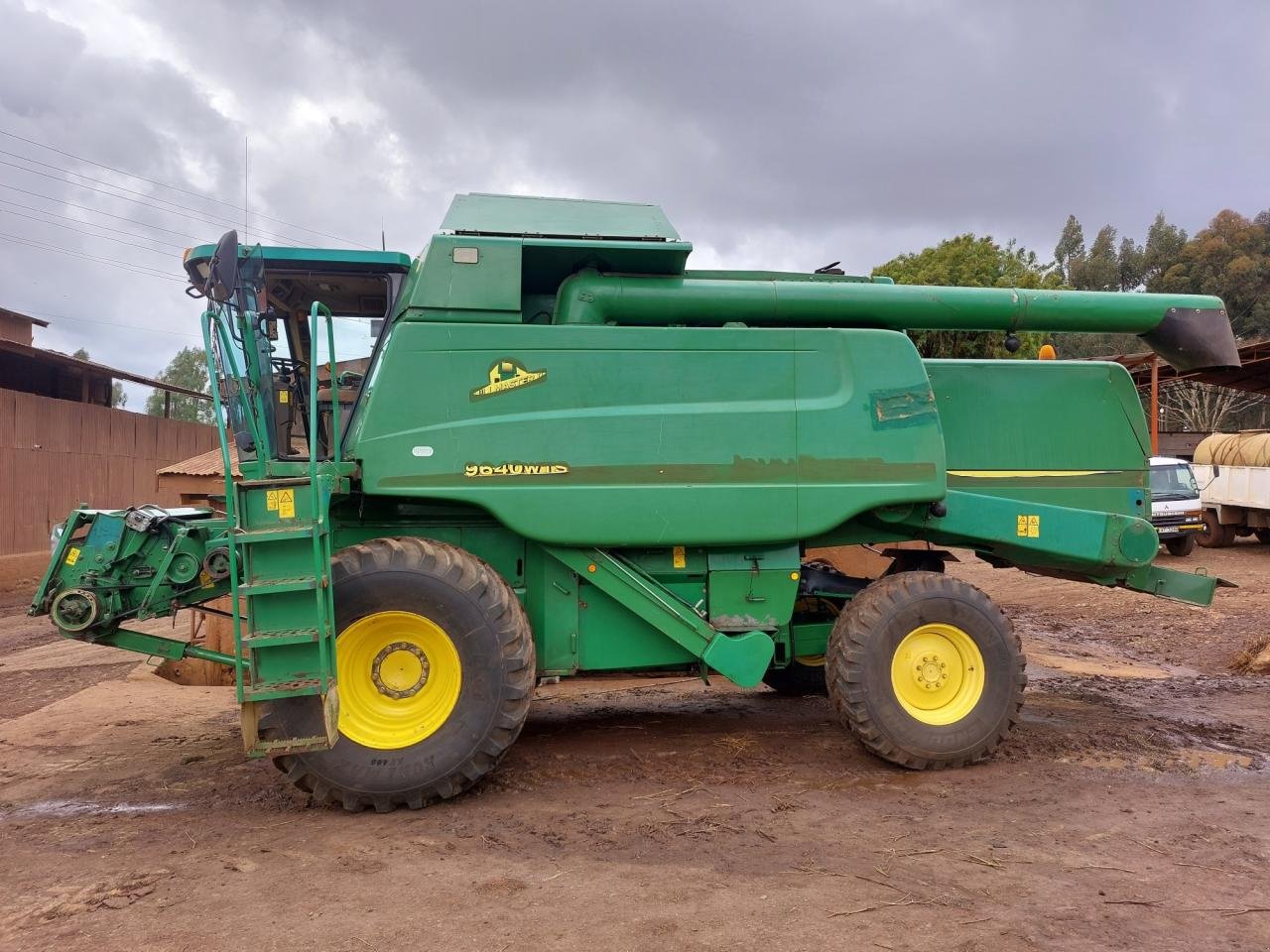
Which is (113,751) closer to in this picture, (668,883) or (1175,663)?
(668,883)

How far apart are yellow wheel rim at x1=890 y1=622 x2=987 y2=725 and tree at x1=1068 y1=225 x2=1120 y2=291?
49.1 metres

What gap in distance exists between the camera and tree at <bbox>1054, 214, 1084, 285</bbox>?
170 feet

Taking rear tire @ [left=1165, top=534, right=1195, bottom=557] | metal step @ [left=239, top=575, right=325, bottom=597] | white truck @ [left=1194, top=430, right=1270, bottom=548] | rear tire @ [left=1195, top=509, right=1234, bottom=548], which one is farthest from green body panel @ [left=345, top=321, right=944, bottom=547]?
rear tire @ [left=1195, top=509, right=1234, bottom=548]

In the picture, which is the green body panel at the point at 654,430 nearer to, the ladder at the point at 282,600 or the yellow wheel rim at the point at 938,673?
the ladder at the point at 282,600

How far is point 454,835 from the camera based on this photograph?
3920 mm

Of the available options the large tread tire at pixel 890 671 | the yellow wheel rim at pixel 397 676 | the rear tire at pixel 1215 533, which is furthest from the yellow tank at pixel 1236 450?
the yellow wheel rim at pixel 397 676

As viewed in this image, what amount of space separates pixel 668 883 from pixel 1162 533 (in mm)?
15230

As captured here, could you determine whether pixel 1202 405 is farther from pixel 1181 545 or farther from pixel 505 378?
pixel 505 378

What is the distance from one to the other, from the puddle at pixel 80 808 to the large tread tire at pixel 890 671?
3.54 metres

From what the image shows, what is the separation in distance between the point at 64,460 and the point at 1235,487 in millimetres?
22812

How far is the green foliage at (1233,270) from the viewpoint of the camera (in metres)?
39.9

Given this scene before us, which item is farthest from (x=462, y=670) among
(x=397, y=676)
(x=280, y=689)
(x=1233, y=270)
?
(x=1233, y=270)

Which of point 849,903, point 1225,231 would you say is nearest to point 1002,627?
point 849,903

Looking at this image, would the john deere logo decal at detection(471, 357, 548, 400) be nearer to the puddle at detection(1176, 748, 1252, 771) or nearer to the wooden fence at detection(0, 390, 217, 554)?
the puddle at detection(1176, 748, 1252, 771)
